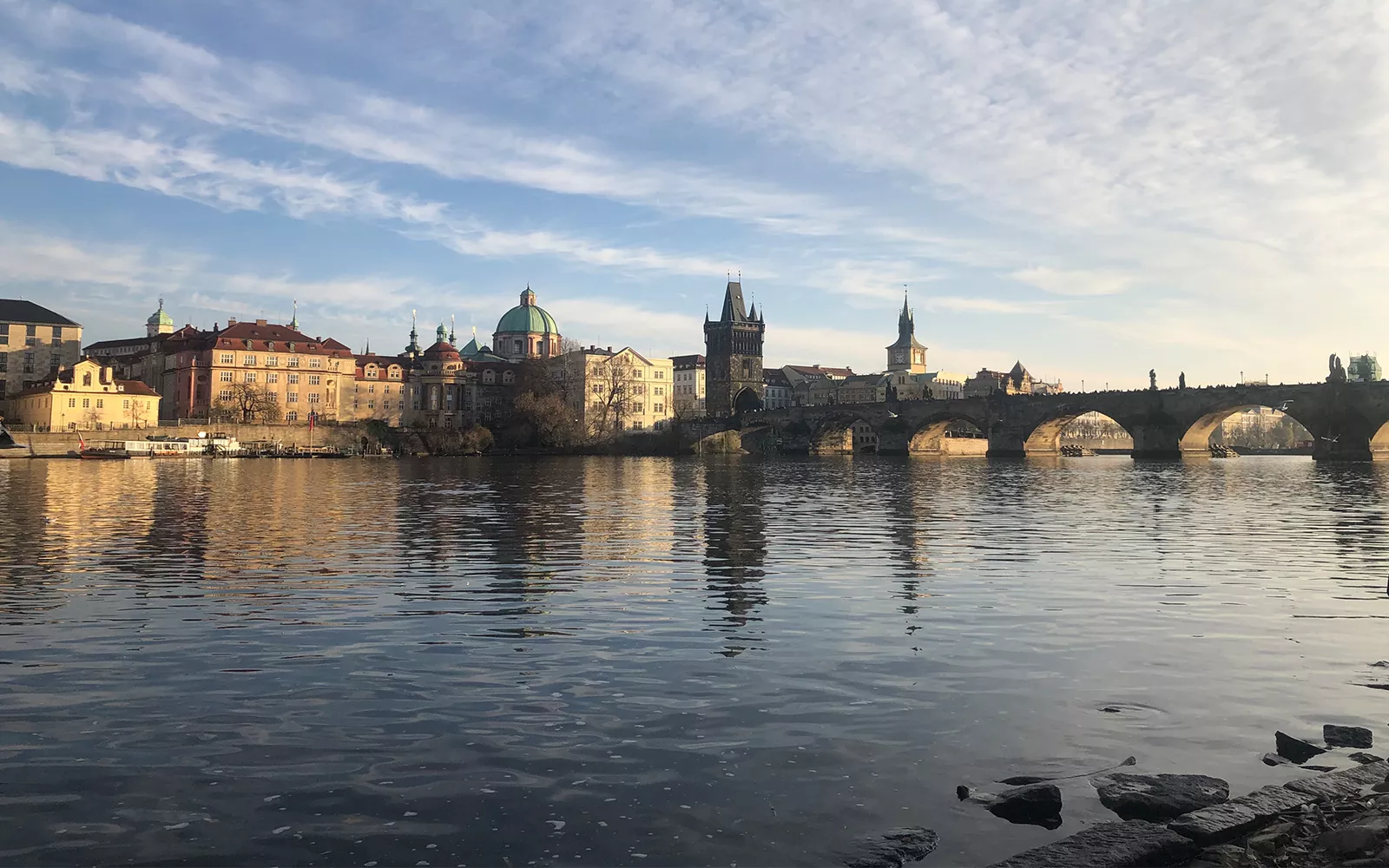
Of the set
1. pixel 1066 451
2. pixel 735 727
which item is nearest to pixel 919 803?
pixel 735 727

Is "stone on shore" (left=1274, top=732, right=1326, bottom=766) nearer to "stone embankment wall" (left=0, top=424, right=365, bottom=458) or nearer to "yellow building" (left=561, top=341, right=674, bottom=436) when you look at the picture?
"stone embankment wall" (left=0, top=424, right=365, bottom=458)

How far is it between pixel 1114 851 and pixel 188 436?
137800 millimetres

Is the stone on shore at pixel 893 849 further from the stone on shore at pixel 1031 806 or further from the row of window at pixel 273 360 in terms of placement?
the row of window at pixel 273 360

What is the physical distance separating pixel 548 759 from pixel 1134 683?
6.89 meters

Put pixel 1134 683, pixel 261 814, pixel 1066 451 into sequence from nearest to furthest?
pixel 261 814, pixel 1134 683, pixel 1066 451

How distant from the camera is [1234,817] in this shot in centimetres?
750

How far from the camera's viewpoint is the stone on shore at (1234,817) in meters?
7.32

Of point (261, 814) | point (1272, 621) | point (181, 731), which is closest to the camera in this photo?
point (261, 814)

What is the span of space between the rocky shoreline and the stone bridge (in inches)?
4242

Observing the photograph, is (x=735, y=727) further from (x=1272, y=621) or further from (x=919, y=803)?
(x=1272, y=621)

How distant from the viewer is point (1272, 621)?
52.3 feet

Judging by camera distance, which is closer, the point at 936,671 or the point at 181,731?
the point at 181,731

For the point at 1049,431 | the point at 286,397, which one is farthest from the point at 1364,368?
the point at 286,397

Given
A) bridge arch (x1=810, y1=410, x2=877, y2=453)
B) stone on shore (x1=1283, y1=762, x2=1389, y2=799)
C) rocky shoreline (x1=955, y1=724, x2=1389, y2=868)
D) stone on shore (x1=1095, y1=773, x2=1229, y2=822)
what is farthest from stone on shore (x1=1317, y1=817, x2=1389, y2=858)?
bridge arch (x1=810, y1=410, x2=877, y2=453)
